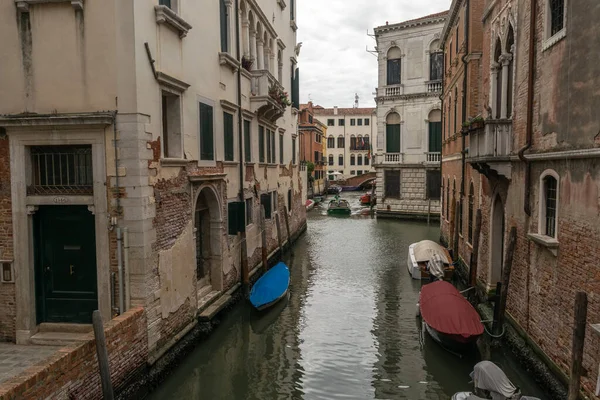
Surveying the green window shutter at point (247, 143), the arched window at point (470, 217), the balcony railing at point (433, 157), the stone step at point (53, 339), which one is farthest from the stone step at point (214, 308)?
the balcony railing at point (433, 157)

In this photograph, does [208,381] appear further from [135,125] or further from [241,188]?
[241,188]

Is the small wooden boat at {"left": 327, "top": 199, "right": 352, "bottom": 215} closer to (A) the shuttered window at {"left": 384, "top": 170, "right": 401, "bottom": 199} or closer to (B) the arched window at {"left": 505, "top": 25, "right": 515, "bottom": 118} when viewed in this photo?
(A) the shuttered window at {"left": 384, "top": 170, "right": 401, "bottom": 199}

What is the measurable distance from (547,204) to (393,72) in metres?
23.2

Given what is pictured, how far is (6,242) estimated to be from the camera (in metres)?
6.95

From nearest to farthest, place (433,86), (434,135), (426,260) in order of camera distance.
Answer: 1. (426,260)
2. (433,86)
3. (434,135)

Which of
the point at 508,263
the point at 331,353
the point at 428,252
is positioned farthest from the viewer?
the point at 428,252

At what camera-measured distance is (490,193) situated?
33.9 feet

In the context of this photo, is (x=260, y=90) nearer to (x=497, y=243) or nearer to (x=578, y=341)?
(x=497, y=243)

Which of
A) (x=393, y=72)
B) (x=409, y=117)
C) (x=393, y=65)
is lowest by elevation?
(x=409, y=117)

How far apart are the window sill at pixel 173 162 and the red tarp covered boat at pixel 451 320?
5294 millimetres

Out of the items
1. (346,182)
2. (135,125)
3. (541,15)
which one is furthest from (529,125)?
(346,182)

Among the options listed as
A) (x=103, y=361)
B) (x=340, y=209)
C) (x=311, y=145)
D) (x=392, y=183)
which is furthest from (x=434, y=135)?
(x=103, y=361)

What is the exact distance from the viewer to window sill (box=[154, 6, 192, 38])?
23.3ft

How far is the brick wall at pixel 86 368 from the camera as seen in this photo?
4605 mm
